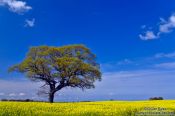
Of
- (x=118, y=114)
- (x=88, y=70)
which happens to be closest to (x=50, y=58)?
(x=88, y=70)

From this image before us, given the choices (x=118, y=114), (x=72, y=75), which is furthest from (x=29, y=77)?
(x=118, y=114)

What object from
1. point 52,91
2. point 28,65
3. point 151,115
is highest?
point 28,65

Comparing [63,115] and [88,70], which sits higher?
[88,70]

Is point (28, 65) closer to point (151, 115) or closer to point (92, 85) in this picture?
point (92, 85)

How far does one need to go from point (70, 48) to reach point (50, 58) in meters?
3.49

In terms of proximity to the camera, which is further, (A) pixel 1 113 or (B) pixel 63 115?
(B) pixel 63 115

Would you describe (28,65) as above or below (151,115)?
above

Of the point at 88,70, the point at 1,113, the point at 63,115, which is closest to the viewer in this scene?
the point at 1,113

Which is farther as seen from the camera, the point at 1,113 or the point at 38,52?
the point at 38,52

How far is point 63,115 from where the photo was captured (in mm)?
21547

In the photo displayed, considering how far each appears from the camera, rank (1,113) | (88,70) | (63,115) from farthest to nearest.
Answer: (88,70) < (63,115) < (1,113)

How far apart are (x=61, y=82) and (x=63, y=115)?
39.1m

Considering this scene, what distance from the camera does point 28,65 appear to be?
61.5 meters

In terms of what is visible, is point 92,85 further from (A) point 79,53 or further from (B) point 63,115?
(B) point 63,115
